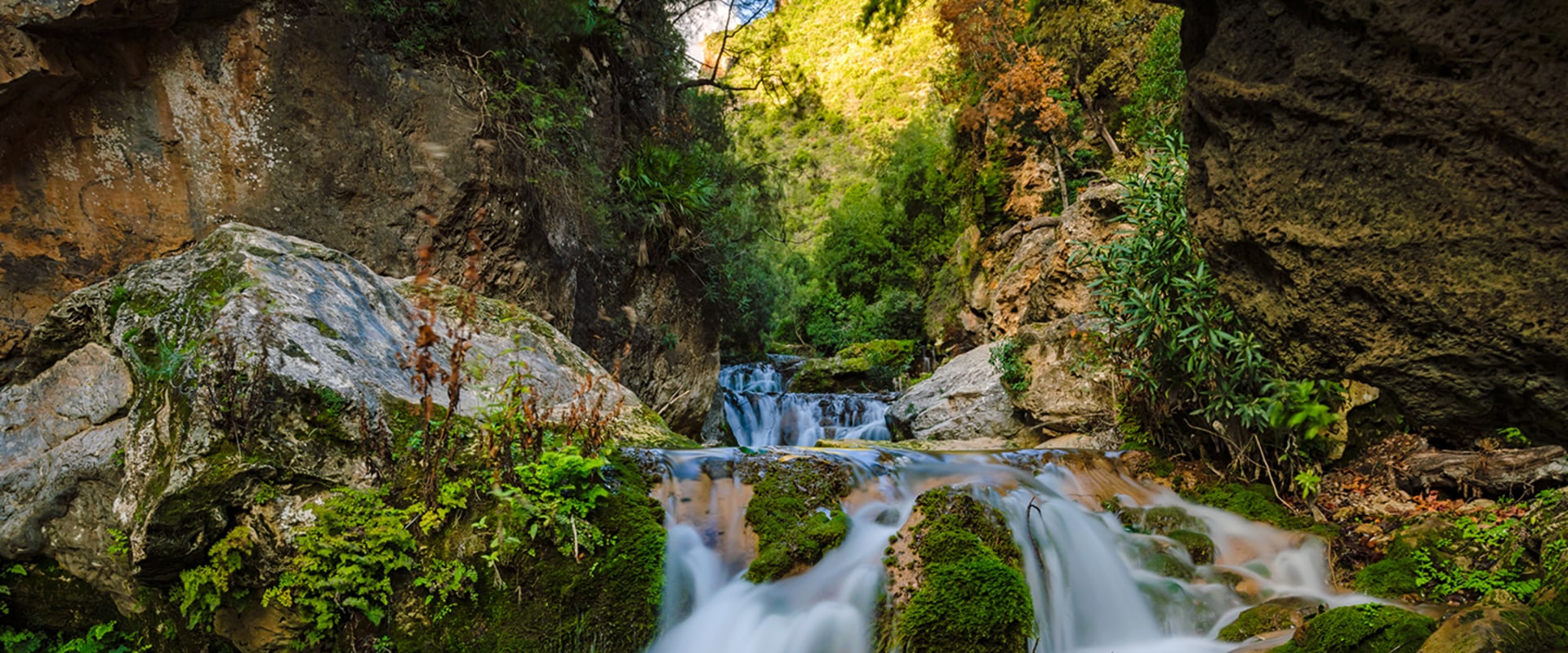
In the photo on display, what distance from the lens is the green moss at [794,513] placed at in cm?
392

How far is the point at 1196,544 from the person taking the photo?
176 inches

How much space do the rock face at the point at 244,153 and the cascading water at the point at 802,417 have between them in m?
3.94

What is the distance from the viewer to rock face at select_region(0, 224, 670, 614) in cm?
313

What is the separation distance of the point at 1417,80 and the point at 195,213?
326 inches

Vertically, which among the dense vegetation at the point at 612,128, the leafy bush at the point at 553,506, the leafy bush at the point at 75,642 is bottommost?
the leafy bush at the point at 75,642

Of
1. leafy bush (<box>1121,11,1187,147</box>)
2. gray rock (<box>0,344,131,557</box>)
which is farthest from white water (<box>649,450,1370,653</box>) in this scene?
leafy bush (<box>1121,11,1187,147</box>)

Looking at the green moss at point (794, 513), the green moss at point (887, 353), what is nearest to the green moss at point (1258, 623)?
the green moss at point (794, 513)

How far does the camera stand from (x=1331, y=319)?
13.9 ft

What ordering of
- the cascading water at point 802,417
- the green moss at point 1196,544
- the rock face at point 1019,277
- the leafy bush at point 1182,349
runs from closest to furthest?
the green moss at point 1196,544, the leafy bush at point 1182,349, the rock face at point 1019,277, the cascading water at point 802,417

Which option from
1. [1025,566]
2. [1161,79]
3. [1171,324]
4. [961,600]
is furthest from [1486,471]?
[1161,79]

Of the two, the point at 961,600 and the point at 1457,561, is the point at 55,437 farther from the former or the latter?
the point at 1457,561

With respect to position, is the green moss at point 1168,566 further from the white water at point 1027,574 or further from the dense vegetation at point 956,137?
the dense vegetation at point 956,137

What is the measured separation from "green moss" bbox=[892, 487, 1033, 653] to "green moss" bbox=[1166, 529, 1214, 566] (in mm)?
1420

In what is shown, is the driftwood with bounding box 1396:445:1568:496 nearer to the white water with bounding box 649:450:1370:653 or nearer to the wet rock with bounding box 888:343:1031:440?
the white water with bounding box 649:450:1370:653
